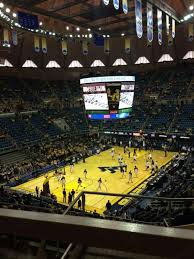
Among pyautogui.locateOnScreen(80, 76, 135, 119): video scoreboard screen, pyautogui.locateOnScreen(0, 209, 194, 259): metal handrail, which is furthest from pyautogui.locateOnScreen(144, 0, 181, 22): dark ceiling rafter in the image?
pyautogui.locateOnScreen(0, 209, 194, 259): metal handrail

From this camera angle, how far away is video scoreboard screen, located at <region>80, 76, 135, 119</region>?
1870cm

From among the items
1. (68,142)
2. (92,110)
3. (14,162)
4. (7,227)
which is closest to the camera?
(7,227)

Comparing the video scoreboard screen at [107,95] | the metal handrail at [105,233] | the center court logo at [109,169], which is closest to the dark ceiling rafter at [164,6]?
the video scoreboard screen at [107,95]

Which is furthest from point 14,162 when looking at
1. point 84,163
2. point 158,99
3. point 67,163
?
point 158,99

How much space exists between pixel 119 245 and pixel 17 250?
1110 millimetres

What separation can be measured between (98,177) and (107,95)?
11.9 m

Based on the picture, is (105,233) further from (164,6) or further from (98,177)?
(98,177)

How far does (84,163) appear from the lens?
34.7m

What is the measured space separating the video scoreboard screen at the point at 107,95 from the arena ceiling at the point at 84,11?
812cm

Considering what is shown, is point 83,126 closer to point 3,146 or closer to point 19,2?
point 3,146

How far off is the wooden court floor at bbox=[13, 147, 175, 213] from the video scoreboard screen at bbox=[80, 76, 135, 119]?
7.04 metres

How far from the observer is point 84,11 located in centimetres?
3142

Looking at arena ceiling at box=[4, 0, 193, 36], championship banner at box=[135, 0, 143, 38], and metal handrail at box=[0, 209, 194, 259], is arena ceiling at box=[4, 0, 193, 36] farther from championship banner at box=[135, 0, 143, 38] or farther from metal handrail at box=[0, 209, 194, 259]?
metal handrail at box=[0, 209, 194, 259]

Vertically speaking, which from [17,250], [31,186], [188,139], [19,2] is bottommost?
[31,186]
